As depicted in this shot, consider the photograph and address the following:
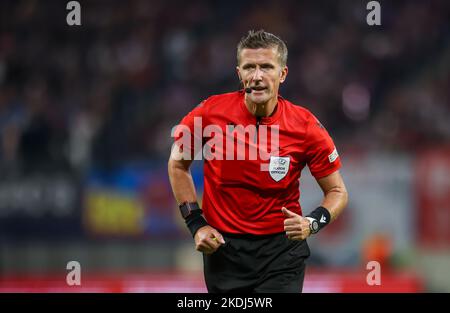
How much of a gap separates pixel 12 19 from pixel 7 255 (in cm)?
484

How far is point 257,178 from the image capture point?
5965 millimetres

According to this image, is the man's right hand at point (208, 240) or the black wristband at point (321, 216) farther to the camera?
the black wristband at point (321, 216)

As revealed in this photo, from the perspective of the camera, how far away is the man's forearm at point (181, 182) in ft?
20.2

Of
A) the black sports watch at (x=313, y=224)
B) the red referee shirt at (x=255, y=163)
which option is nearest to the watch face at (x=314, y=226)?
the black sports watch at (x=313, y=224)

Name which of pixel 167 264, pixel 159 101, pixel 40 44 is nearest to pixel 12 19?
pixel 40 44

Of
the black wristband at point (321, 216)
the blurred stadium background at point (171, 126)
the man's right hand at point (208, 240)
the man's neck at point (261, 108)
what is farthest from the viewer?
the blurred stadium background at point (171, 126)

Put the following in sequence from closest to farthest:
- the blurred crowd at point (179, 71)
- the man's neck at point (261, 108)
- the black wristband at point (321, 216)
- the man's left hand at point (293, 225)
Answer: the man's left hand at point (293, 225) < the black wristband at point (321, 216) < the man's neck at point (261, 108) < the blurred crowd at point (179, 71)

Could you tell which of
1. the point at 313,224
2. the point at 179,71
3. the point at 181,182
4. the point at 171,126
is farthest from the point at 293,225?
the point at 179,71

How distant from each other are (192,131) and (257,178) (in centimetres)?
50

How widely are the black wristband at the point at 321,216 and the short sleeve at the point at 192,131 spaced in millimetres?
835

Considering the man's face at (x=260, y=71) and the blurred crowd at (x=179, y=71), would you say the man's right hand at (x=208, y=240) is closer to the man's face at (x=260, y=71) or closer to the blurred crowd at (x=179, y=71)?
the man's face at (x=260, y=71)

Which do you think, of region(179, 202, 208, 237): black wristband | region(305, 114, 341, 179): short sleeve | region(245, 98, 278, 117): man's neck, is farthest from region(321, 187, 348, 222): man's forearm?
region(179, 202, 208, 237): black wristband

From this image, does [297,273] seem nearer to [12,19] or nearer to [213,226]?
[213,226]

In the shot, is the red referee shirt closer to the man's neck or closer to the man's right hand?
the man's neck
